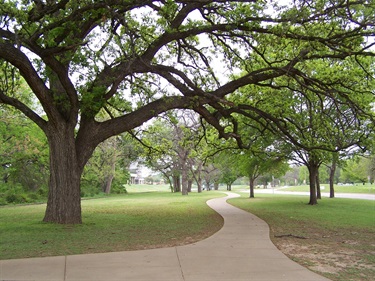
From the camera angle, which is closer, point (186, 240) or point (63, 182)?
point (186, 240)

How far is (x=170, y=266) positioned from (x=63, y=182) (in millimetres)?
6892

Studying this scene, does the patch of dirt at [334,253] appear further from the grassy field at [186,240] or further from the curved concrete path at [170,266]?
the curved concrete path at [170,266]

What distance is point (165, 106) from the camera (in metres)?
12.7

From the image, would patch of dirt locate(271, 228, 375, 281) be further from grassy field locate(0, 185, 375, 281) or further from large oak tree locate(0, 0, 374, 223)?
large oak tree locate(0, 0, 374, 223)

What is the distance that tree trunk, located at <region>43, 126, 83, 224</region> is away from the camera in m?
11.7

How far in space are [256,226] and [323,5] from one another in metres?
7.47

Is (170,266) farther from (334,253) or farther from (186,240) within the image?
(334,253)

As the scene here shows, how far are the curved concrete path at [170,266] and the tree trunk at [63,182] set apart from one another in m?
5.27

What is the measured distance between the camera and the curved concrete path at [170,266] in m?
5.57

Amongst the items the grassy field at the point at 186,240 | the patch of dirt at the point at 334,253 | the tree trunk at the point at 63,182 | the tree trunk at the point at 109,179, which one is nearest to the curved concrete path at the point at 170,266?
the patch of dirt at the point at 334,253

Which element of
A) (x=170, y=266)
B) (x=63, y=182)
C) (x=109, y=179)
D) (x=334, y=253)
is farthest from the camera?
(x=109, y=179)

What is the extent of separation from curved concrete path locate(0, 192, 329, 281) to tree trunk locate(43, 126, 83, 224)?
5.27 metres

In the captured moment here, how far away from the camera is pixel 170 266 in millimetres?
6180

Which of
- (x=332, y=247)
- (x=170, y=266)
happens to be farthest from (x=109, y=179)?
(x=170, y=266)
